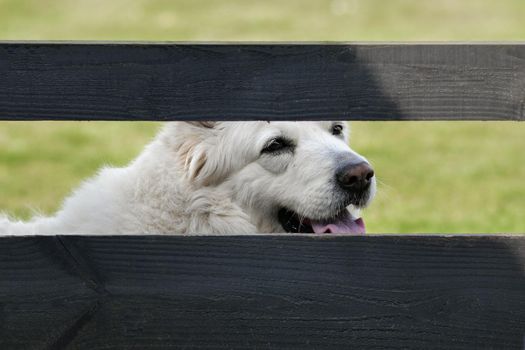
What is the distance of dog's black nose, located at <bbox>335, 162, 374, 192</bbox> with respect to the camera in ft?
13.6

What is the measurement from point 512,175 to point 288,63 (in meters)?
7.57

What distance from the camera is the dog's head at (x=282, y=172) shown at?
416 centimetres

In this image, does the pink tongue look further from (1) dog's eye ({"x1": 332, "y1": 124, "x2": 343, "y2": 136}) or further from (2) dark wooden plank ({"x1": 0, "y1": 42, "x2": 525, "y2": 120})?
(2) dark wooden plank ({"x1": 0, "y1": 42, "x2": 525, "y2": 120})

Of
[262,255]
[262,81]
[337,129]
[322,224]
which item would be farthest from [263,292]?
[337,129]

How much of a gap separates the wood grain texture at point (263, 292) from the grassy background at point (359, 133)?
2.07 metres

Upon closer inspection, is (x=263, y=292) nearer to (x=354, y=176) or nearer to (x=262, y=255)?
(x=262, y=255)

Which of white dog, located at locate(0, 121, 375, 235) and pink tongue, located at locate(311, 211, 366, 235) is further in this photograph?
pink tongue, located at locate(311, 211, 366, 235)

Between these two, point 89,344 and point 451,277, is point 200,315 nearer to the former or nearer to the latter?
point 89,344

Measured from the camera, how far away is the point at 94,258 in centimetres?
308

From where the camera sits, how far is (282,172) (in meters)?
4.29

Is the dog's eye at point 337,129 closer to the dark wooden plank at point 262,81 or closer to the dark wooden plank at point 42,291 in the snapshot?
the dark wooden plank at point 262,81

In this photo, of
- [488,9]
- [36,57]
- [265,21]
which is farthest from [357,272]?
[488,9]

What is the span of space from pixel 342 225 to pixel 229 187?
495 mm

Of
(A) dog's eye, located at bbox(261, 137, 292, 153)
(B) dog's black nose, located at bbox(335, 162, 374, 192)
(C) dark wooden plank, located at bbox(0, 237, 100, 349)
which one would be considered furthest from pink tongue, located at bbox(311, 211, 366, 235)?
(C) dark wooden plank, located at bbox(0, 237, 100, 349)
